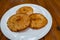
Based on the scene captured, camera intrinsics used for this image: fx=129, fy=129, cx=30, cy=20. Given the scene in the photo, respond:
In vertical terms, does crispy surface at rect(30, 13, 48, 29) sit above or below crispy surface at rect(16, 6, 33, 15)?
below

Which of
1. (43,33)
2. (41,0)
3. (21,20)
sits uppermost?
(41,0)

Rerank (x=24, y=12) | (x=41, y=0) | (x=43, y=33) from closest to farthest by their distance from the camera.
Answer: (x=43, y=33) < (x=24, y=12) < (x=41, y=0)

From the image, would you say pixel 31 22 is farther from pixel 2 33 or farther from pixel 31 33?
pixel 2 33

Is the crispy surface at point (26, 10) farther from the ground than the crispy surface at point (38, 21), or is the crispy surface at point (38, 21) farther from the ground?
the crispy surface at point (26, 10)

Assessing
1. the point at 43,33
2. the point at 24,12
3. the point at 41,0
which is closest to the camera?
the point at 43,33

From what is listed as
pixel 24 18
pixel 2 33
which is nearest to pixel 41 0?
pixel 24 18

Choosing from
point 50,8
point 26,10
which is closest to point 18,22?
point 26,10
